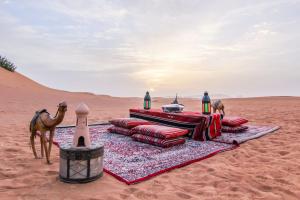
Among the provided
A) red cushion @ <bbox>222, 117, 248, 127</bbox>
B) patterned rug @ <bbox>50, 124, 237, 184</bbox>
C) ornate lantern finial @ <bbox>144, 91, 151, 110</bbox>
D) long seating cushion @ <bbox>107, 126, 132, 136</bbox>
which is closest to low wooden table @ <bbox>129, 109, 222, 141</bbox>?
patterned rug @ <bbox>50, 124, 237, 184</bbox>

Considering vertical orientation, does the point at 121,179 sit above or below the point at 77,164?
below

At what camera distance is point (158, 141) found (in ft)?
12.9

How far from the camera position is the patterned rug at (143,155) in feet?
8.86

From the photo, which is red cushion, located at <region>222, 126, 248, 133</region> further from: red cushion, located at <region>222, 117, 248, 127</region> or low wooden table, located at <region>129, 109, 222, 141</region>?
low wooden table, located at <region>129, 109, 222, 141</region>

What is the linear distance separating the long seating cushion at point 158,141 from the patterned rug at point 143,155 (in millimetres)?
78

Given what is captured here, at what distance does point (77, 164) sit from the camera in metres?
2.34

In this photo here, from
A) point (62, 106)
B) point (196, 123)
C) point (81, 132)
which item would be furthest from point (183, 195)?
point (196, 123)

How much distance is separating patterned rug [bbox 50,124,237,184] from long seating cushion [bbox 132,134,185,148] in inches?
3.1

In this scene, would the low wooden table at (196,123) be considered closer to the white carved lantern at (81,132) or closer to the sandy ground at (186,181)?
the sandy ground at (186,181)

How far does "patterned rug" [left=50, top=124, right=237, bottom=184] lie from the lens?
270cm

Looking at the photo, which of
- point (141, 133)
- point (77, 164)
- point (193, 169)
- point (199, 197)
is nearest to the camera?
point (199, 197)

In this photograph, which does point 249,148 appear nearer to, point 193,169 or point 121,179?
point 193,169

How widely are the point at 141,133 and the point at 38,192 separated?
Answer: 2356 millimetres

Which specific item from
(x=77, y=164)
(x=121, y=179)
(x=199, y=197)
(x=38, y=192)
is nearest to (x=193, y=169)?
(x=199, y=197)
